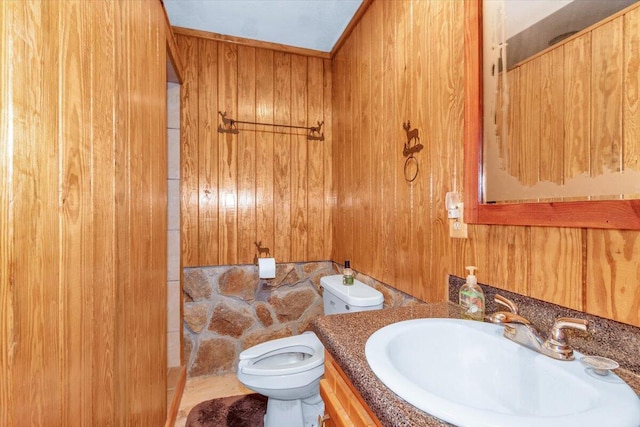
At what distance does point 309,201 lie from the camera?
2395 mm

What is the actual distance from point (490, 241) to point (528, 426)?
63 cm

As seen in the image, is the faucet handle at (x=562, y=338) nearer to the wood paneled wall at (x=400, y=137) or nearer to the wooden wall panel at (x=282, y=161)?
the wood paneled wall at (x=400, y=137)

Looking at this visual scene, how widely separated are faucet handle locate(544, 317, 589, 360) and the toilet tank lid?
85cm

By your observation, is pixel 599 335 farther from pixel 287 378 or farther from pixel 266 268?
pixel 266 268

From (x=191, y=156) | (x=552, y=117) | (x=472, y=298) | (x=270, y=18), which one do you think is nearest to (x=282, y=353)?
(x=472, y=298)

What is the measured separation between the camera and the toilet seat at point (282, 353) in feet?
4.82

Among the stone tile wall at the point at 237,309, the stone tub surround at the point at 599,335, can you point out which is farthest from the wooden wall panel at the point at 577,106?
the stone tile wall at the point at 237,309

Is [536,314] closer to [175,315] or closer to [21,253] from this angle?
[21,253]

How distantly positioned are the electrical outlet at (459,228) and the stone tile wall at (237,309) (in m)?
1.26

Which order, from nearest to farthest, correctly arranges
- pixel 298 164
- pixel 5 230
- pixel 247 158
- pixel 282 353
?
pixel 5 230
pixel 282 353
pixel 247 158
pixel 298 164

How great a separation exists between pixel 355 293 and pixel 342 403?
79 centimetres

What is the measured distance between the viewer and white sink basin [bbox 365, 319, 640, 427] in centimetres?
45

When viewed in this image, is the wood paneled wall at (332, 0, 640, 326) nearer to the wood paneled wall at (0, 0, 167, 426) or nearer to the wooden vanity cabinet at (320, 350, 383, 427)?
the wooden vanity cabinet at (320, 350, 383, 427)

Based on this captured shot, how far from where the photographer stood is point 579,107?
72 cm
